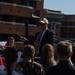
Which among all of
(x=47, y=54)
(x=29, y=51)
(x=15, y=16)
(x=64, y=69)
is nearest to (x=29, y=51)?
(x=29, y=51)

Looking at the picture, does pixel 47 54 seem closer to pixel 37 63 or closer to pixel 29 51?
pixel 37 63

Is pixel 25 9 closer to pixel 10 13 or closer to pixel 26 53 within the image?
pixel 10 13

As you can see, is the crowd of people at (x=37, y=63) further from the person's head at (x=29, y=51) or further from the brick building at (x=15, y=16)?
the brick building at (x=15, y=16)

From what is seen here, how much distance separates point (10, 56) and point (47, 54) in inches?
43.8

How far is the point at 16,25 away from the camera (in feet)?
192

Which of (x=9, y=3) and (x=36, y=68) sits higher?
(x=36, y=68)

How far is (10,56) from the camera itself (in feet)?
21.4

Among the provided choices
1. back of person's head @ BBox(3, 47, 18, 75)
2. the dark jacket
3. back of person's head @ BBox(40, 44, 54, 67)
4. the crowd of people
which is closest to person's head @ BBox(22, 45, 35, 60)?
the crowd of people

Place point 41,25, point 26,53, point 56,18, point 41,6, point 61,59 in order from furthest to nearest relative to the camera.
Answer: point 56,18
point 41,6
point 41,25
point 26,53
point 61,59

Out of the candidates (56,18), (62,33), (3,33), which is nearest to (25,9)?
(3,33)

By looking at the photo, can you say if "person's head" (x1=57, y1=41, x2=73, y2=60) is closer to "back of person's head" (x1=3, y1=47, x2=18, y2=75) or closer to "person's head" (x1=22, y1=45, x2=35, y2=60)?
"back of person's head" (x1=3, y1=47, x2=18, y2=75)

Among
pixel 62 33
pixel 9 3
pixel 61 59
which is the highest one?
pixel 61 59

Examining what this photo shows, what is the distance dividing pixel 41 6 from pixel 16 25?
923 centimetres

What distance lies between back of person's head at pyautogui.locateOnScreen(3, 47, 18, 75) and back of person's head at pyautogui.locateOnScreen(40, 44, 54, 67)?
0.99 meters
